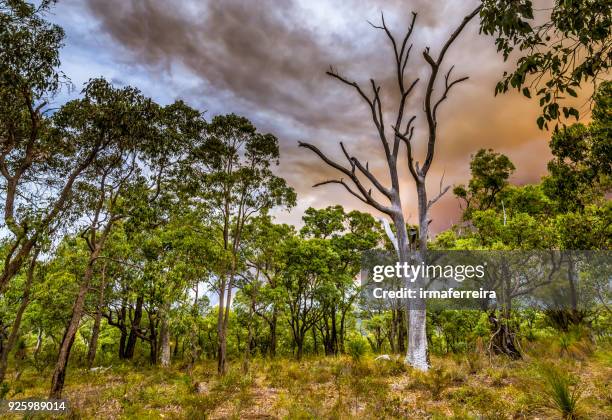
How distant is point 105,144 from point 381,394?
13.0 metres

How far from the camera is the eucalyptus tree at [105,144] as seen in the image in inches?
472

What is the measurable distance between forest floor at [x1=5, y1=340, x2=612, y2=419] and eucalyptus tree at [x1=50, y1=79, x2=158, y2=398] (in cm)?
305

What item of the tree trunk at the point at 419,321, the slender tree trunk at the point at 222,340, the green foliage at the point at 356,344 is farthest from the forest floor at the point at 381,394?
the green foliage at the point at 356,344

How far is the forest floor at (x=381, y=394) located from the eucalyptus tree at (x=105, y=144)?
3048mm

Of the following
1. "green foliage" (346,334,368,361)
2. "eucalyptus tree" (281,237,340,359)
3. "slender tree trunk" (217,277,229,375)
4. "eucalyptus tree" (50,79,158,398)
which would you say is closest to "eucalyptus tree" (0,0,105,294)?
"eucalyptus tree" (50,79,158,398)

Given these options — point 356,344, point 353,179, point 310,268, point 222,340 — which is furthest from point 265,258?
point 356,344

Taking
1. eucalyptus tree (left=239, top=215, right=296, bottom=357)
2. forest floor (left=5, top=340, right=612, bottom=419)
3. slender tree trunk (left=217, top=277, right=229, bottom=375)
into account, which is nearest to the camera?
forest floor (left=5, top=340, right=612, bottom=419)

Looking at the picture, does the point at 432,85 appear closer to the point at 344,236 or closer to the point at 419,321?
the point at 419,321

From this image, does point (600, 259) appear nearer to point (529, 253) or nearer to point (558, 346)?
point (529, 253)

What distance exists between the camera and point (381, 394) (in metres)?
8.61

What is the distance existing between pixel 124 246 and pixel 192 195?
430 centimetres

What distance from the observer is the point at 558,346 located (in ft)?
37.3

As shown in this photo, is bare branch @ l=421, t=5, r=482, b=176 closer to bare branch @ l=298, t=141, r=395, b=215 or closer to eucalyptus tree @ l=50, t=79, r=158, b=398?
bare branch @ l=298, t=141, r=395, b=215

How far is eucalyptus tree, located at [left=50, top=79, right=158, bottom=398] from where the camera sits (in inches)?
472
